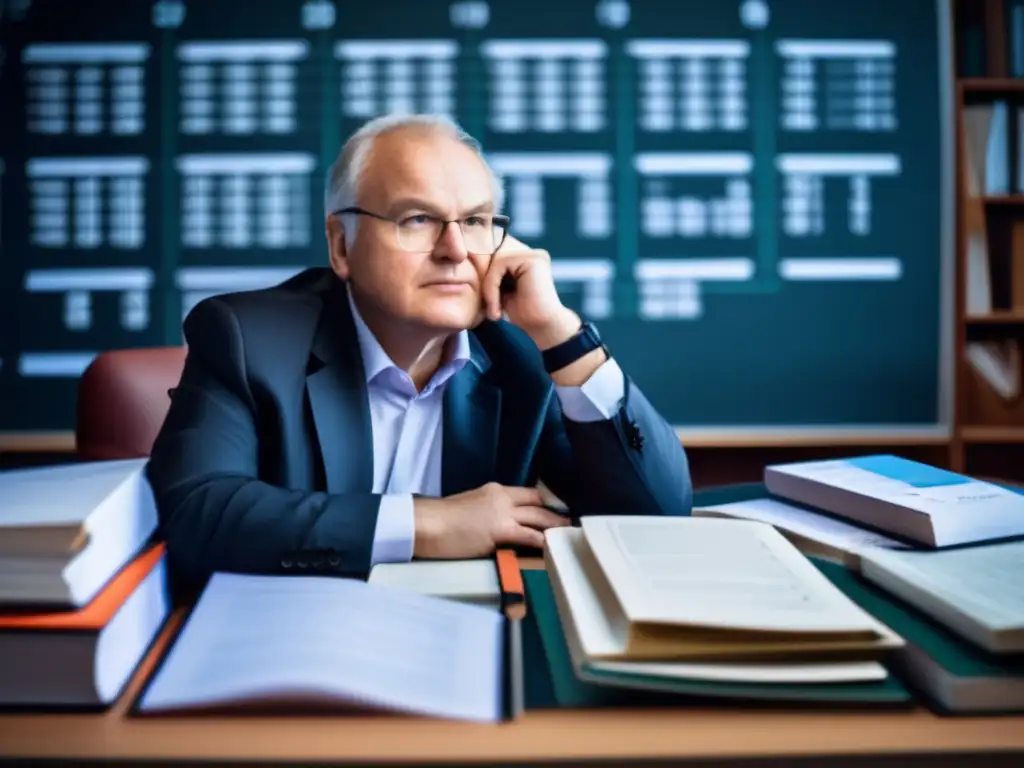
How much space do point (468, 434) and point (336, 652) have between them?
85 cm

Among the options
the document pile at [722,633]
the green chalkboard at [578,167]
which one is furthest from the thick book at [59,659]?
the green chalkboard at [578,167]

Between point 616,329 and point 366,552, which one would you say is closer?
point 366,552

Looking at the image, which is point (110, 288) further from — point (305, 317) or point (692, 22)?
point (692, 22)

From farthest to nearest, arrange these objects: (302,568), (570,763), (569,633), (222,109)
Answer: (222,109) < (302,568) < (569,633) < (570,763)

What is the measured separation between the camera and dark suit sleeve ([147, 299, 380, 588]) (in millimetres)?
882

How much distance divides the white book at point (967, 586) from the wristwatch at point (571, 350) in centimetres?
59

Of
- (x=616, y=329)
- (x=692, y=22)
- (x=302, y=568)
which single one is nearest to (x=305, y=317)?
(x=302, y=568)

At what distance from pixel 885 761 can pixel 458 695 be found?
263mm

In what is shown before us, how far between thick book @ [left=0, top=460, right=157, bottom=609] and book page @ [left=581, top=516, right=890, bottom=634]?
38 cm

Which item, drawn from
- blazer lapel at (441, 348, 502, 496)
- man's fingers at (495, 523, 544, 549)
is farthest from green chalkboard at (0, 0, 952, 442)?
man's fingers at (495, 523, 544, 549)

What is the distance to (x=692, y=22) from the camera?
10.4ft

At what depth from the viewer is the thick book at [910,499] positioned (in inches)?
32.5

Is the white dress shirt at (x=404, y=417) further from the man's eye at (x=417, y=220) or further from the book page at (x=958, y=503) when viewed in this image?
the book page at (x=958, y=503)

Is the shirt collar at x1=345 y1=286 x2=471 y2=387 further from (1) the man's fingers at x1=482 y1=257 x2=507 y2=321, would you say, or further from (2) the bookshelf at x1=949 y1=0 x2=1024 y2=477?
(2) the bookshelf at x1=949 y1=0 x2=1024 y2=477
